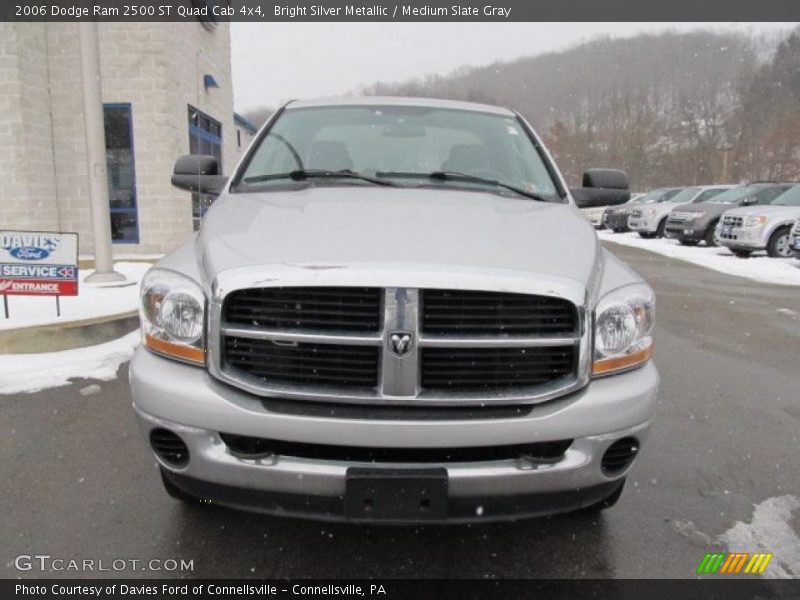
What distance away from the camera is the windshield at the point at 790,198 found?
13055 mm

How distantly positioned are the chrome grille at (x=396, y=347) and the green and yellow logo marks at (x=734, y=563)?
1.01 metres

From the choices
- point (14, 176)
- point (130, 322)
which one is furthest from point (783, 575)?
point (14, 176)

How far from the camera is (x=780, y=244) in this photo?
41.6ft

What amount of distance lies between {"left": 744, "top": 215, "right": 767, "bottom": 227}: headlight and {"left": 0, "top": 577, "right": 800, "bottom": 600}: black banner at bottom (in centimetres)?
1221

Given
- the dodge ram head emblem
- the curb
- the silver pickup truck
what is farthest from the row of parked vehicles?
the dodge ram head emblem

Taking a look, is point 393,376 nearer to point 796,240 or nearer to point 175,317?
point 175,317

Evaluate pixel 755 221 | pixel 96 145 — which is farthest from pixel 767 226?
pixel 96 145

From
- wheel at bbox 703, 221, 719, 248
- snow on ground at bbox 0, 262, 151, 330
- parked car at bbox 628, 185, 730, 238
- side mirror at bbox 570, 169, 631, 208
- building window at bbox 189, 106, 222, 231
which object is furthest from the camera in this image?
parked car at bbox 628, 185, 730, 238

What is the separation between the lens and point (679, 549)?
2420 millimetres

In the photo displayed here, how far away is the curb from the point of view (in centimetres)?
481

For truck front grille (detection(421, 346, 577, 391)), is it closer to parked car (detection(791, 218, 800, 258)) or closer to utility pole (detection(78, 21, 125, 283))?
utility pole (detection(78, 21, 125, 283))

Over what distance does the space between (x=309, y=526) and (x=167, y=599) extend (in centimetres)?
60

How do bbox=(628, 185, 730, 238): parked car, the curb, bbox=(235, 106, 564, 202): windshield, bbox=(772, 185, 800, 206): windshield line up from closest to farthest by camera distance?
bbox=(235, 106, 564, 202): windshield < the curb < bbox=(772, 185, 800, 206): windshield < bbox=(628, 185, 730, 238): parked car

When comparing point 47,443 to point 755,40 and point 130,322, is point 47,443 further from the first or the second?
point 755,40
